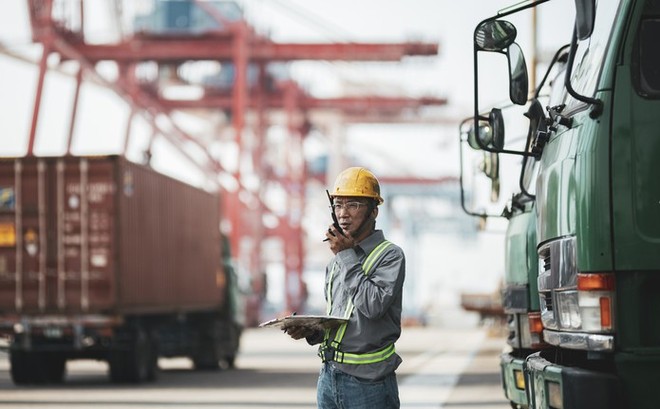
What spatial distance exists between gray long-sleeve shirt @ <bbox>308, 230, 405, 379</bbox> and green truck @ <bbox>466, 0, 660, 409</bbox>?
2.75ft

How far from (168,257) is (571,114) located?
16541mm

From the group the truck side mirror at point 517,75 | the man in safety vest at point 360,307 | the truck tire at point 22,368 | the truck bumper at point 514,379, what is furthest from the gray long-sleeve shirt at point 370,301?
the truck tire at point 22,368

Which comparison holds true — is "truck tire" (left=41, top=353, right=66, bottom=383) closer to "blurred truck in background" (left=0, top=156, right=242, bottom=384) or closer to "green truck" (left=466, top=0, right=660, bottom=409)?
"blurred truck in background" (left=0, top=156, right=242, bottom=384)

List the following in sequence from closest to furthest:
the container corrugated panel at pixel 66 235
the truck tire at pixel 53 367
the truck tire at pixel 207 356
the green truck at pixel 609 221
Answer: the green truck at pixel 609 221 < the container corrugated panel at pixel 66 235 < the truck tire at pixel 53 367 < the truck tire at pixel 207 356

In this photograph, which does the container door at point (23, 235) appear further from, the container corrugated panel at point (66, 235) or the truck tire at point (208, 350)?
the truck tire at point (208, 350)

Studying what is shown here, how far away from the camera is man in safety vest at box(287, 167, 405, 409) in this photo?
5.94m

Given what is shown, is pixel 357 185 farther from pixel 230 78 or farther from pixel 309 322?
pixel 230 78

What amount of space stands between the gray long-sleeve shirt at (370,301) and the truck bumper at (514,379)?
314 cm

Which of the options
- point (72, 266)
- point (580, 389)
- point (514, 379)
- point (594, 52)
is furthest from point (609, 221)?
point (72, 266)

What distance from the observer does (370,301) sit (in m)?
5.90

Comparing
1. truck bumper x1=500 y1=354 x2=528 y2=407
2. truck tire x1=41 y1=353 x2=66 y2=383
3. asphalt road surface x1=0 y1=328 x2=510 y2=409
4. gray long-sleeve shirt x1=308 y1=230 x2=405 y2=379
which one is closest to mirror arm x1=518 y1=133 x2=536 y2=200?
truck bumper x1=500 y1=354 x2=528 y2=407

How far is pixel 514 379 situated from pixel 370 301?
147 inches

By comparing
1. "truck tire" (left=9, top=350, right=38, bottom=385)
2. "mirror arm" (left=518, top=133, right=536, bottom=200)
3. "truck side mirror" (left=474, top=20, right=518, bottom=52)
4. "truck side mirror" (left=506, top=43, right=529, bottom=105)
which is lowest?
"truck tire" (left=9, top=350, right=38, bottom=385)

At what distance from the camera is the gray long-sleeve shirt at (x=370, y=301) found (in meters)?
5.93
